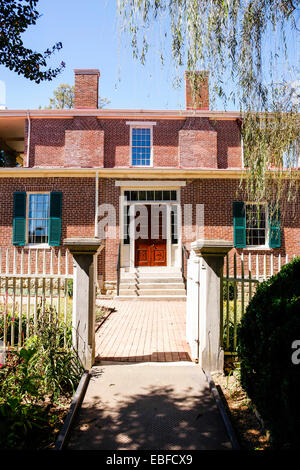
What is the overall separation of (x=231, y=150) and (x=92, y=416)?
39.4 feet

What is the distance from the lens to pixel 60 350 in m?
4.02

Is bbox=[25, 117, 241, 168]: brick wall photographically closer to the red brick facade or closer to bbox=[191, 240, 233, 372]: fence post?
the red brick facade

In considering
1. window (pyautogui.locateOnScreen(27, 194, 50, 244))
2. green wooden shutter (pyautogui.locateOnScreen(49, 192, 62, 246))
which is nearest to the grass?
green wooden shutter (pyautogui.locateOnScreen(49, 192, 62, 246))

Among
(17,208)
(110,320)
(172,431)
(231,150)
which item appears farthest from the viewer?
(231,150)

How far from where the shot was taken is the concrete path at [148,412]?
2.63 m

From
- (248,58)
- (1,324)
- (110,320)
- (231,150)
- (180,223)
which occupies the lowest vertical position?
(110,320)

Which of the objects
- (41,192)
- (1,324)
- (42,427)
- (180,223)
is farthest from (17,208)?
(42,427)

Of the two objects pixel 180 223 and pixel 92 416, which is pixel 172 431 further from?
pixel 180 223

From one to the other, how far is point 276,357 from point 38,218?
11.3 metres

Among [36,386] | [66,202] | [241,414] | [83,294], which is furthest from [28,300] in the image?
[66,202]

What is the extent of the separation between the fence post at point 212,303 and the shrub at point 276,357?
863 millimetres

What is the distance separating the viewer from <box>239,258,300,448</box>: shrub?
209 centimetres

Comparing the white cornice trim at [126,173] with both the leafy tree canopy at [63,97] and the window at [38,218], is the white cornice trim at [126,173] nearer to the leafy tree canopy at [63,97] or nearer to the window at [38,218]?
the window at [38,218]

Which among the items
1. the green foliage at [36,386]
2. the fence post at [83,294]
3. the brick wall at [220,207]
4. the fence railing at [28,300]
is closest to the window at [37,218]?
the brick wall at [220,207]
